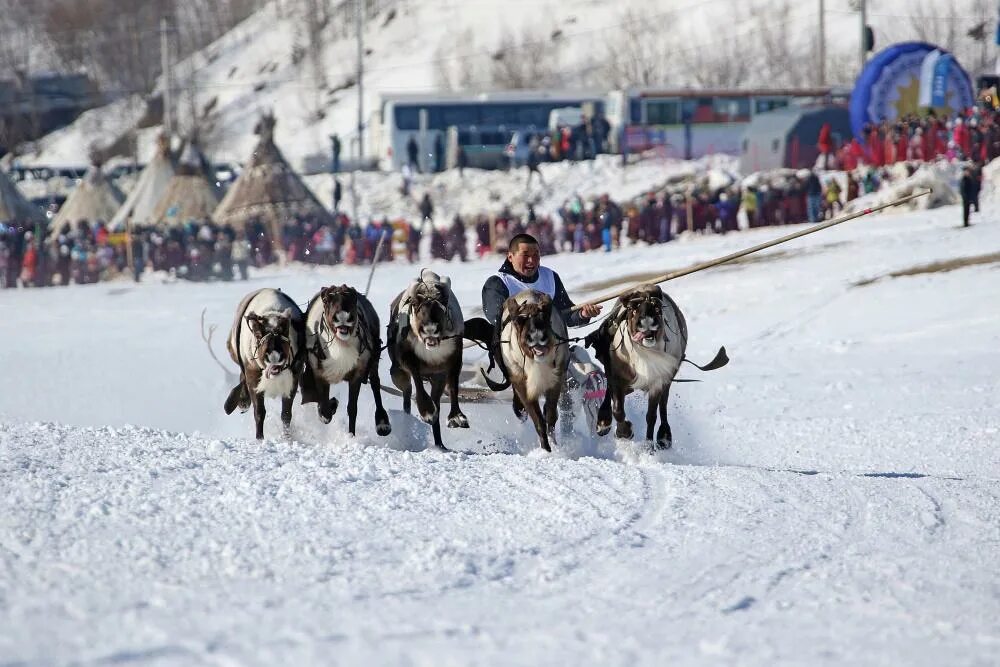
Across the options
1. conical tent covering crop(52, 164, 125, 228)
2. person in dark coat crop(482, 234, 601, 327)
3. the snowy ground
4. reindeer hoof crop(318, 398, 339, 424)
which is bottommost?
the snowy ground

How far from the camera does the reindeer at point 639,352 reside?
9.47m

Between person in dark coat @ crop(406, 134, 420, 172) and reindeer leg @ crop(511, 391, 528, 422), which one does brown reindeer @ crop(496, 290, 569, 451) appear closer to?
reindeer leg @ crop(511, 391, 528, 422)

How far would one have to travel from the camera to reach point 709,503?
8.12 m

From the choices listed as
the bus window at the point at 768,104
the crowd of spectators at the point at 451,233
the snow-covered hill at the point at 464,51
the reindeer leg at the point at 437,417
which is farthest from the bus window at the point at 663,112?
the reindeer leg at the point at 437,417

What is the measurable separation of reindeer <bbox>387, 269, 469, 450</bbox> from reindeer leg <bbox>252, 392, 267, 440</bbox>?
3.39 feet

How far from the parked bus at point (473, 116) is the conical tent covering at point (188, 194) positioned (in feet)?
34.2

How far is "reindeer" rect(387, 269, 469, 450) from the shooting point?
9664mm

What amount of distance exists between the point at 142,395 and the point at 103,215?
2804 cm

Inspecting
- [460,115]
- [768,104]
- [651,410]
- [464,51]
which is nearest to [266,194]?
[460,115]

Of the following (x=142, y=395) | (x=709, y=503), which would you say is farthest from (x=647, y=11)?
(x=709, y=503)

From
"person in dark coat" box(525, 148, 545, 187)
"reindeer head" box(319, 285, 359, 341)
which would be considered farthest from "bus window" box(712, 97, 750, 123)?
"reindeer head" box(319, 285, 359, 341)

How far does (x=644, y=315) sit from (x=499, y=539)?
2737 millimetres

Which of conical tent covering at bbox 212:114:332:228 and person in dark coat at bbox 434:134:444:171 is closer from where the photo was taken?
conical tent covering at bbox 212:114:332:228

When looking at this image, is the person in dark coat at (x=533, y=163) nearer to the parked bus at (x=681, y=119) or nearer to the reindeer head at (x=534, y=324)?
the parked bus at (x=681, y=119)
